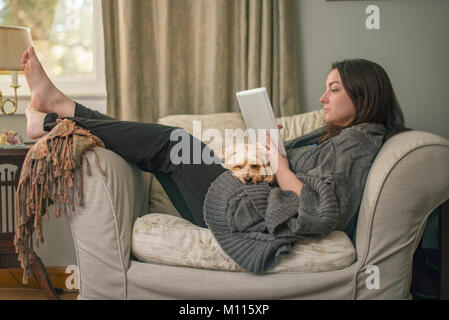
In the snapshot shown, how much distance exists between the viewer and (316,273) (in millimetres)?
1316

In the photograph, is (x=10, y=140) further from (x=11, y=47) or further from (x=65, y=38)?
(x=65, y=38)

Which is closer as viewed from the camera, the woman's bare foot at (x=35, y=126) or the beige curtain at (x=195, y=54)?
the woman's bare foot at (x=35, y=126)

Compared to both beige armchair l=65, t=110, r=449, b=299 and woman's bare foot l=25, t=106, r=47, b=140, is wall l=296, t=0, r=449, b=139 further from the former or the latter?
woman's bare foot l=25, t=106, r=47, b=140

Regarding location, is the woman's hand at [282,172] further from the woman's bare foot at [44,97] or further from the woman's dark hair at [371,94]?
the woman's bare foot at [44,97]

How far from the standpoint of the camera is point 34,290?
6.98 ft

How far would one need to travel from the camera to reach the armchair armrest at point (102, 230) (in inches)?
53.2

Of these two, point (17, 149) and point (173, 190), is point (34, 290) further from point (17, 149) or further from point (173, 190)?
point (173, 190)

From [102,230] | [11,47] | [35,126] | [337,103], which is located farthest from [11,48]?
[337,103]

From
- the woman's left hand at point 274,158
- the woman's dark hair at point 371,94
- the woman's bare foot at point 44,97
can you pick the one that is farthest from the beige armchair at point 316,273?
the woman's bare foot at point 44,97

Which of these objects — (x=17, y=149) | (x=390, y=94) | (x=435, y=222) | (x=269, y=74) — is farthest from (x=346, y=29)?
(x=17, y=149)

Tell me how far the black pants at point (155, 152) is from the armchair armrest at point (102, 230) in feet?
0.34

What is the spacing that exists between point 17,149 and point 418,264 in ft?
5.60

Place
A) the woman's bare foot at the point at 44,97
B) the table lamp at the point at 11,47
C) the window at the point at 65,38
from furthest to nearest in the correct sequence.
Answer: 1. the window at the point at 65,38
2. the table lamp at the point at 11,47
3. the woman's bare foot at the point at 44,97

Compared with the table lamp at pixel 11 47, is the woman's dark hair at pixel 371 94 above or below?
below
